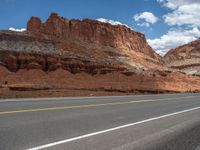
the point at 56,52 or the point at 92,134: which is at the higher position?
the point at 56,52

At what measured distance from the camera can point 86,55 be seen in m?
65.4

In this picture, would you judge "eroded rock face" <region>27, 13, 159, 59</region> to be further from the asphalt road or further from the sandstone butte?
the asphalt road

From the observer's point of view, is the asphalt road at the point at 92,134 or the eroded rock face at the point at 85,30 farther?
the eroded rock face at the point at 85,30

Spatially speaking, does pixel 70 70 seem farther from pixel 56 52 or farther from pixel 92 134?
pixel 92 134

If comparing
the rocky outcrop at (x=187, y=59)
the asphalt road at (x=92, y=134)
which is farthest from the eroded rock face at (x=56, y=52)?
the asphalt road at (x=92, y=134)

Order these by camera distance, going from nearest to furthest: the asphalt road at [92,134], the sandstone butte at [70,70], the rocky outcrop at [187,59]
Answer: the asphalt road at [92,134]
the sandstone butte at [70,70]
the rocky outcrop at [187,59]

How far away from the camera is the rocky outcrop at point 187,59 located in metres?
119

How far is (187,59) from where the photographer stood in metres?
130

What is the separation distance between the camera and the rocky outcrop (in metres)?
119

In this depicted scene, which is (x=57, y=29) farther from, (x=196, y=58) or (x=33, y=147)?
(x=33, y=147)

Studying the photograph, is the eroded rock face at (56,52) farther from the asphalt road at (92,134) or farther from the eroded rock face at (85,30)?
the asphalt road at (92,134)

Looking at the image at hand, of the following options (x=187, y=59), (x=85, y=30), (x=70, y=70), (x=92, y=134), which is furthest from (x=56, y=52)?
(x=187, y=59)

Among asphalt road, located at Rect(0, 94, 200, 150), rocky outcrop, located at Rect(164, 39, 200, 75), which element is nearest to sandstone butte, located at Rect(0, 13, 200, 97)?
asphalt road, located at Rect(0, 94, 200, 150)

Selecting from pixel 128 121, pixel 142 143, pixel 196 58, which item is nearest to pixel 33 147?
pixel 142 143
